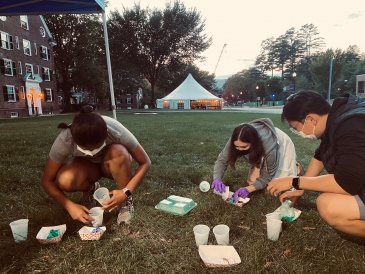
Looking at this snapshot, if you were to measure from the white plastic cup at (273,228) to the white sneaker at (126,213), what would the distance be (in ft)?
4.36

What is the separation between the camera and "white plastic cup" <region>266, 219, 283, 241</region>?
2180mm

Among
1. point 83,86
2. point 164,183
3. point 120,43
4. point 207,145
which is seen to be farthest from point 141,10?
point 164,183

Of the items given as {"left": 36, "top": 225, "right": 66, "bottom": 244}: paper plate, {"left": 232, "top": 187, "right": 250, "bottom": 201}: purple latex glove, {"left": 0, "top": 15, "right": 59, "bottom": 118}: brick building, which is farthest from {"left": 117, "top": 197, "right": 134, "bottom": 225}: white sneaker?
{"left": 0, "top": 15, "right": 59, "bottom": 118}: brick building

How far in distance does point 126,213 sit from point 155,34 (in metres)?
32.6

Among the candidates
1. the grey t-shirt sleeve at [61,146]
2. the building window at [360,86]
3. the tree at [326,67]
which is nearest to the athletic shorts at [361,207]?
the grey t-shirt sleeve at [61,146]

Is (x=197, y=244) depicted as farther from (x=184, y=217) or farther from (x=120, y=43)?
(x=120, y=43)

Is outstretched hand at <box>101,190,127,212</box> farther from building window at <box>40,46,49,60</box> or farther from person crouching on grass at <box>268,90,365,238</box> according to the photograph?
building window at <box>40,46,49,60</box>

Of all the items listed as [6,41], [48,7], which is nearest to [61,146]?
[48,7]

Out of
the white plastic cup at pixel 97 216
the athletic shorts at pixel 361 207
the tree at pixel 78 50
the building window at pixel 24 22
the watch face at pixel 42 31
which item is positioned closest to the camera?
the athletic shorts at pixel 361 207

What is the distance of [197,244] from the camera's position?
216 cm

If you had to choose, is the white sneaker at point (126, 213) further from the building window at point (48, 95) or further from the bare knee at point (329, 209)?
the building window at point (48, 95)

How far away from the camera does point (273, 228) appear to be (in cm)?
221

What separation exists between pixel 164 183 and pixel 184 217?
119 centimetres

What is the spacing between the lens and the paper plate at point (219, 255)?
187 cm
